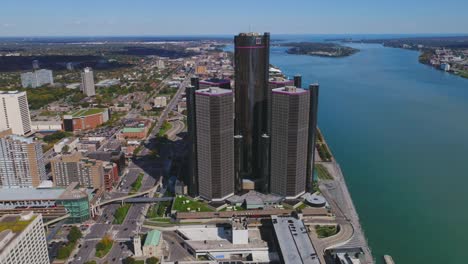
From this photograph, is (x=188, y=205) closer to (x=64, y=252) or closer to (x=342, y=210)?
(x=64, y=252)

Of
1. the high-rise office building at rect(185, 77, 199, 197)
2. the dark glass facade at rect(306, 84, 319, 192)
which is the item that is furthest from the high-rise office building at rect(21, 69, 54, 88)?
the dark glass facade at rect(306, 84, 319, 192)

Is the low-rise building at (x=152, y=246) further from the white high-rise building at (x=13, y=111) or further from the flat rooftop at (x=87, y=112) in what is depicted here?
the flat rooftop at (x=87, y=112)

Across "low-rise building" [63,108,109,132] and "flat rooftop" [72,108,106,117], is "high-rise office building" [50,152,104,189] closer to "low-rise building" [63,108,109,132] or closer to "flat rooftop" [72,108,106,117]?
"low-rise building" [63,108,109,132]

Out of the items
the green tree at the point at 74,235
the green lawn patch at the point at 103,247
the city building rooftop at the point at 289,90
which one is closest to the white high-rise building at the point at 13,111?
the green tree at the point at 74,235

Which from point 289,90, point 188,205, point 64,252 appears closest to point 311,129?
point 289,90

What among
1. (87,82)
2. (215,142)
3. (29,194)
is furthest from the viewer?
(87,82)

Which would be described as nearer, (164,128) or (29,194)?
(29,194)

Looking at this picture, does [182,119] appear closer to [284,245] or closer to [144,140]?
[144,140]
